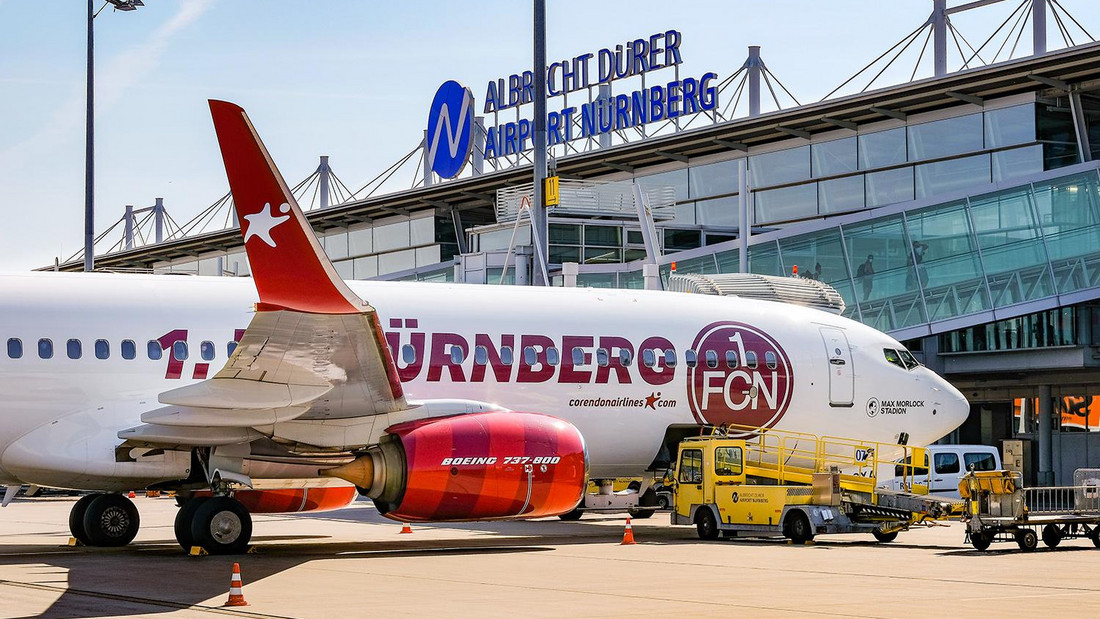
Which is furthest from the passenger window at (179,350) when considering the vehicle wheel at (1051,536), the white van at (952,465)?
the white van at (952,465)

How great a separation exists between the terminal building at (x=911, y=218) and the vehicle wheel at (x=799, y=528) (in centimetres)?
781

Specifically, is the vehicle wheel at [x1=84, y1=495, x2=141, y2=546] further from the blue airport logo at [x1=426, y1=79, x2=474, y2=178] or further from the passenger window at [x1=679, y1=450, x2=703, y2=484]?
the blue airport logo at [x1=426, y1=79, x2=474, y2=178]

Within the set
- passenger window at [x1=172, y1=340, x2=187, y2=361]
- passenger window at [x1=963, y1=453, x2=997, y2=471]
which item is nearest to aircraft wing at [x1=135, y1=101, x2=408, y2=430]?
passenger window at [x1=172, y1=340, x2=187, y2=361]

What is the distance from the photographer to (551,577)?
1501 cm

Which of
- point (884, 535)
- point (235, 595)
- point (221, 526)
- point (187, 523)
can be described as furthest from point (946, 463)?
point (235, 595)

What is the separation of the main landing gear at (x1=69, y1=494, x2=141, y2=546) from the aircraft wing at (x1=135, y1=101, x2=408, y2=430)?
3.28 m

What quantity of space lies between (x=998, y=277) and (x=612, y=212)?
13802 mm

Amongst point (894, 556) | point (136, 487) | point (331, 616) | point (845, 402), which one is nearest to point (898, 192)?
point (845, 402)

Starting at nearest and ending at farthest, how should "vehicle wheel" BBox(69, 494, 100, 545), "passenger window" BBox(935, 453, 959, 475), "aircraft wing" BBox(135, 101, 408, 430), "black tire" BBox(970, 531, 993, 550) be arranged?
"aircraft wing" BBox(135, 101, 408, 430), "black tire" BBox(970, 531, 993, 550), "vehicle wheel" BBox(69, 494, 100, 545), "passenger window" BBox(935, 453, 959, 475)

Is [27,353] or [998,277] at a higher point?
[998,277]

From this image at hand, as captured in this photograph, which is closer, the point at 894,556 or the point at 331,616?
the point at 331,616

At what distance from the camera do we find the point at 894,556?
17.8m

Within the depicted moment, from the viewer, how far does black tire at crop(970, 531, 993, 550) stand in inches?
734

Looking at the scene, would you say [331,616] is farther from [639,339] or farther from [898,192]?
[898,192]
